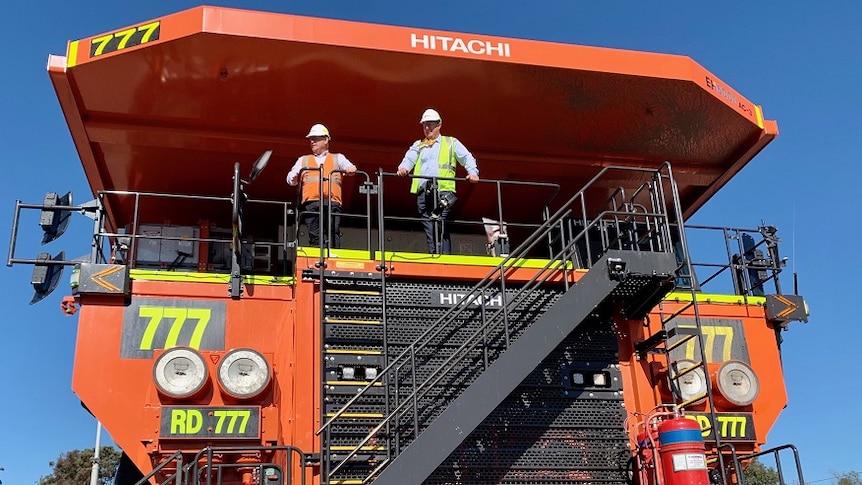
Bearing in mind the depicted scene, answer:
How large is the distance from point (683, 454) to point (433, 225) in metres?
3.14

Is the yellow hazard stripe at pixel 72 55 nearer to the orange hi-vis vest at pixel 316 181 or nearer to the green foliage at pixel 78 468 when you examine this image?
the orange hi-vis vest at pixel 316 181

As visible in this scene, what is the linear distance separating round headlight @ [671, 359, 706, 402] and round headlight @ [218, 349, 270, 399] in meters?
3.65

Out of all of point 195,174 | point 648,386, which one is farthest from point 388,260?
point 195,174

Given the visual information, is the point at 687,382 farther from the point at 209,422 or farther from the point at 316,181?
the point at 209,422

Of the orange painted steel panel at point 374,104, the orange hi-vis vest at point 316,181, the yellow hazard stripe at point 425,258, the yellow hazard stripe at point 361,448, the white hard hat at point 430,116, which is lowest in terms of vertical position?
the yellow hazard stripe at point 361,448

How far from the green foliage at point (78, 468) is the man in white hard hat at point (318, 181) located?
36.6 m

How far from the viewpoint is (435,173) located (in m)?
8.41

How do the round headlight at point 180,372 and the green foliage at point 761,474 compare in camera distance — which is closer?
the round headlight at point 180,372

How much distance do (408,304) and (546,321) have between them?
1.30 meters

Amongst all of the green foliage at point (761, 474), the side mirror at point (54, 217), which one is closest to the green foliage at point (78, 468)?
the green foliage at point (761, 474)

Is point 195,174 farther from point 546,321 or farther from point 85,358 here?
point 546,321

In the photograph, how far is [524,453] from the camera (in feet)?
22.9

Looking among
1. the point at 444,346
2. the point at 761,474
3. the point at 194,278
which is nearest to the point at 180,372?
the point at 194,278

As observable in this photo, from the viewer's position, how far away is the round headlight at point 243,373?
6723 millimetres
